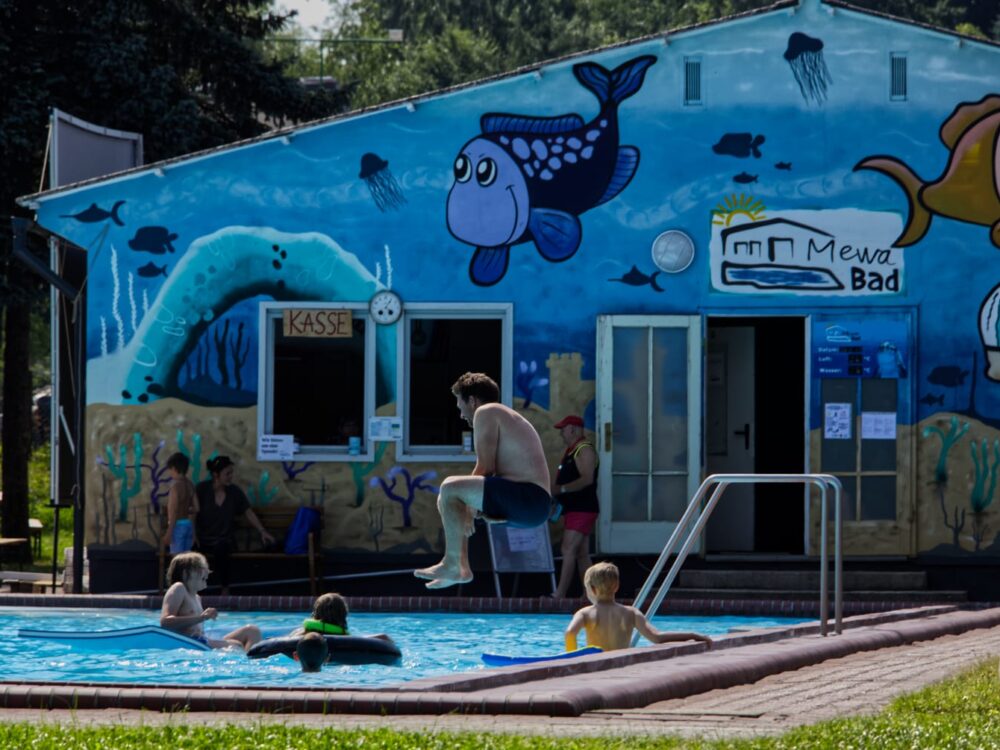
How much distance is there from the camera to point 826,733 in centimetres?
773

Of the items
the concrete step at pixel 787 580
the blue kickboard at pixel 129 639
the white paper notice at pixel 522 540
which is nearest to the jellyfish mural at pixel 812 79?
the concrete step at pixel 787 580

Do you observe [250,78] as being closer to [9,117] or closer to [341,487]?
[9,117]

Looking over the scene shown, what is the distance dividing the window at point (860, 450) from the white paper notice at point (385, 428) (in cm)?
419

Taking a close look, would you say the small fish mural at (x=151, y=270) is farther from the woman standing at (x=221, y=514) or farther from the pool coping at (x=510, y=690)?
the pool coping at (x=510, y=690)

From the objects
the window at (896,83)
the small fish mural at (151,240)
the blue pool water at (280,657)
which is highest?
the window at (896,83)

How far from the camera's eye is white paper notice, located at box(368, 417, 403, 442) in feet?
60.8

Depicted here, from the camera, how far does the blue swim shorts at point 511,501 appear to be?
1175 centimetres

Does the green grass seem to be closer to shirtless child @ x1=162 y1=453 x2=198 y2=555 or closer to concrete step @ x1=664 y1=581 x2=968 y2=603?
concrete step @ x1=664 y1=581 x2=968 y2=603

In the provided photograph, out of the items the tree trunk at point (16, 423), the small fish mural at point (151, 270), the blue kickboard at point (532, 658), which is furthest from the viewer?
the tree trunk at point (16, 423)

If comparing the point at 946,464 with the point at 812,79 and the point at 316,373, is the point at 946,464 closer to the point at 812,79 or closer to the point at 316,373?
the point at 812,79

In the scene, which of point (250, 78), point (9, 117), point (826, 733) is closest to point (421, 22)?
point (250, 78)

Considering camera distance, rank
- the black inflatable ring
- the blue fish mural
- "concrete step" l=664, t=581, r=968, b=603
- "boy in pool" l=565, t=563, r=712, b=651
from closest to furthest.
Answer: "boy in pool" l=565, t=563, r=712, b=651 < the black inflatable ring < "concrete step" l=664, t=581, r=968, b=603 < the blue fish mural

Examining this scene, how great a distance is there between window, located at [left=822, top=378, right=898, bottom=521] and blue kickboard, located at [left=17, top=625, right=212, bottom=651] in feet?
22.7

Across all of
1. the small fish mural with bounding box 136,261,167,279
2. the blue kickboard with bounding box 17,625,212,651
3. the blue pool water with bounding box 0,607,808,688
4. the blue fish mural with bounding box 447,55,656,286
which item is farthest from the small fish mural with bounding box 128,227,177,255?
the blue kickboard with bounding box 17,625,212,651
